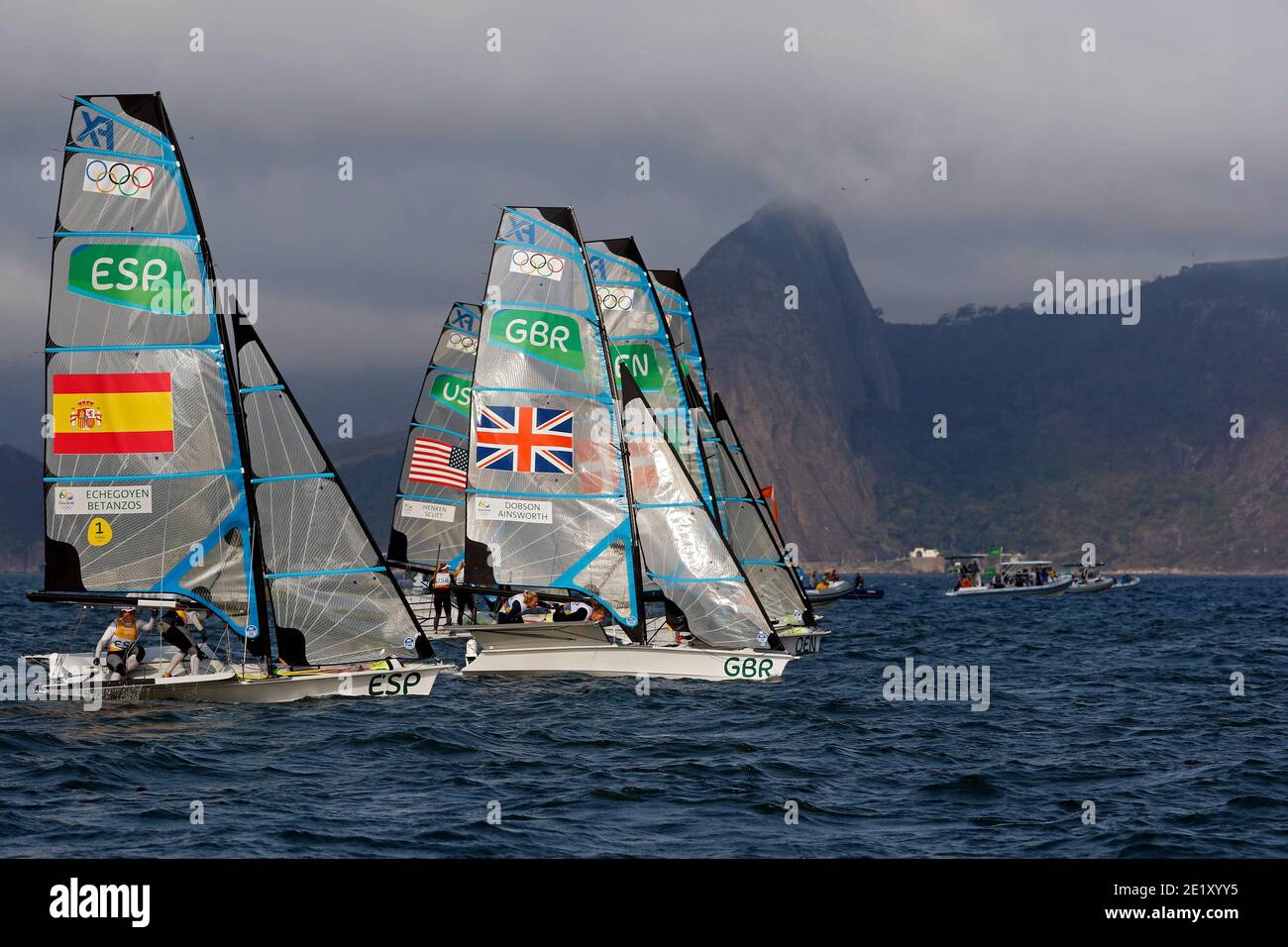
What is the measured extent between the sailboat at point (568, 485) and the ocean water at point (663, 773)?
5.28 ft

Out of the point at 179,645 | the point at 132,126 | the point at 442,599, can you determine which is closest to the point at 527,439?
the point at 179,645

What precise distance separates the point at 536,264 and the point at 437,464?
75.8ft

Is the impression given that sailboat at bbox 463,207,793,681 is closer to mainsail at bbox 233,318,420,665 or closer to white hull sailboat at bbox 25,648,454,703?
→ white hull sailboat at bbox 25,648,454,703

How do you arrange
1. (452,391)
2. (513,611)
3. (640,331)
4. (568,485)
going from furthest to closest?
(452,391) < (640,331) < (513,611) < (568,485)

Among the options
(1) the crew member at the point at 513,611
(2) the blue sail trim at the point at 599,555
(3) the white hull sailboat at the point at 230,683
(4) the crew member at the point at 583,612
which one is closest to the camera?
(3) the white hull sailboat at the point at 230,683

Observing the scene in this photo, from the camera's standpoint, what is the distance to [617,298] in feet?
142

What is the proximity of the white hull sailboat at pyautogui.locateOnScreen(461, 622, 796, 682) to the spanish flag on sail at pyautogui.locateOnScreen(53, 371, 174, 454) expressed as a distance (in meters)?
9.06

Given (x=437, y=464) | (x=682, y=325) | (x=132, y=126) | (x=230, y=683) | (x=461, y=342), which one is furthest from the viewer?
(x=461, y=342)

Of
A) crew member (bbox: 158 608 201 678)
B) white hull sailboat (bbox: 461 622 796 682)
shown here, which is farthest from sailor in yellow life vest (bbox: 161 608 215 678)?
white hull sailboat (bbox: 461 622 796 682)

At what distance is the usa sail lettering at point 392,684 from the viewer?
1104 inches

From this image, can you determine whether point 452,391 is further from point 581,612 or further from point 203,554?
point 203,554

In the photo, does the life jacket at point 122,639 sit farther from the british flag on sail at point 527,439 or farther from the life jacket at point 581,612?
the life jacket at point 581,612

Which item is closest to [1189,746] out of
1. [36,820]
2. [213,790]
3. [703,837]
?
[703,837]

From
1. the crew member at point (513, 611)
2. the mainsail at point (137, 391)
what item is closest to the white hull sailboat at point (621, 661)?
the crew member at point (513, 611)
